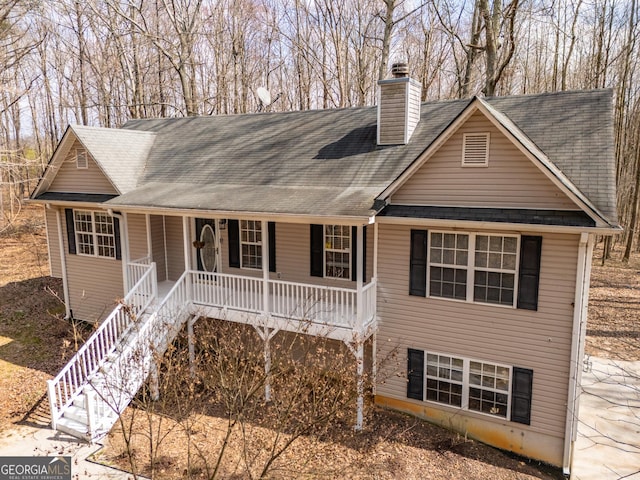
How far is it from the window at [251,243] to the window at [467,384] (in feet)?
16.5

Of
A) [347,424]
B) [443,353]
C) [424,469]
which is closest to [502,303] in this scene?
[443,353]

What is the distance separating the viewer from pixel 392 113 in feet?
38.6

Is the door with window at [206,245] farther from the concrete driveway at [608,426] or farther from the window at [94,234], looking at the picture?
the concrete driveway at [608,426]

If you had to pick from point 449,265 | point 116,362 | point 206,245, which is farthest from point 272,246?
point 449,265

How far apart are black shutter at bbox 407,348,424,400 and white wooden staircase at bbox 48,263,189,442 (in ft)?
17.4

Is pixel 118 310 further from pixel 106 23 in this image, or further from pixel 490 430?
pixel 106 23

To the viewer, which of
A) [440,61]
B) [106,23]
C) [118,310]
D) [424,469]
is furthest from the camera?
[440,61]

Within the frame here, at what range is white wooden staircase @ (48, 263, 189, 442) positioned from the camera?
922cm

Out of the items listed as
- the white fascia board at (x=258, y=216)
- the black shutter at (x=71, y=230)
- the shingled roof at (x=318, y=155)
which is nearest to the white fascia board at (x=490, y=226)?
the shingled roof at (x=318, y=155)

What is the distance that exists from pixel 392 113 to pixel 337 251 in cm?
392

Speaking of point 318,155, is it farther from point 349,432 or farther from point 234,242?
point 349,432

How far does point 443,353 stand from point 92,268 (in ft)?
37.2

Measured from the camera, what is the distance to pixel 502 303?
30.6ft

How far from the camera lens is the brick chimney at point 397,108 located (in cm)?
1164
